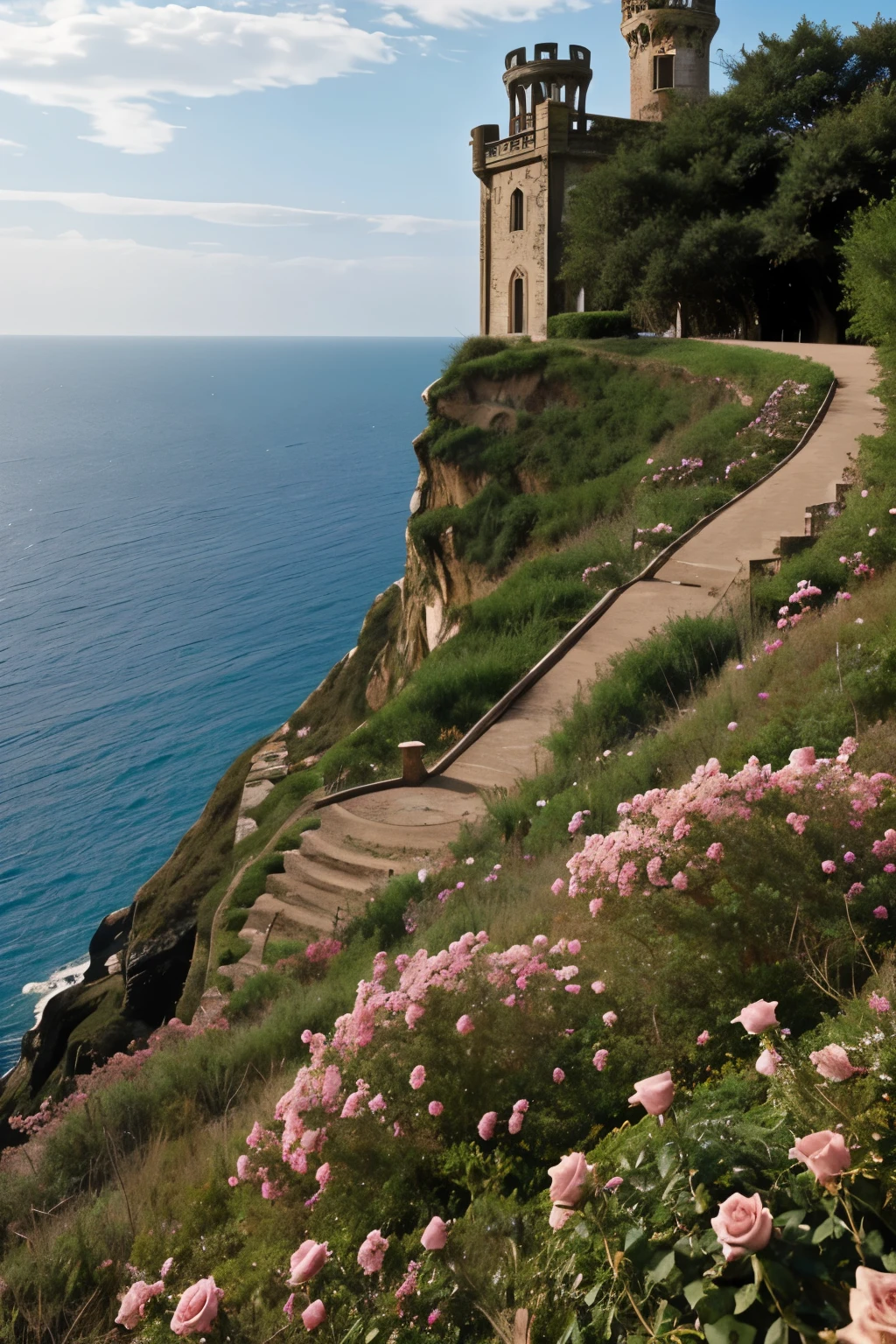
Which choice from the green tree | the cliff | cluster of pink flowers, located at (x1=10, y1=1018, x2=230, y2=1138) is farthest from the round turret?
cluster of pink flowers, located at (x1=10, y1=1018, x2=230, y2=1138)

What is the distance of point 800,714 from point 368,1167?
4.67m

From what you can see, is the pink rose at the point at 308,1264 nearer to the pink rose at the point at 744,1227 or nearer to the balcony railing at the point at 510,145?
the pink rose at the point at 744,1227

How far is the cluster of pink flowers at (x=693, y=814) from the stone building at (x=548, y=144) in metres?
30.1

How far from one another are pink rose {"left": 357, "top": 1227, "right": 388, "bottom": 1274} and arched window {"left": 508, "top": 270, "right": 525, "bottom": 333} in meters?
35.0

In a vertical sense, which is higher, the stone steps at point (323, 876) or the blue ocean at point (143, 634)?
the stone steps at point (323, 876)

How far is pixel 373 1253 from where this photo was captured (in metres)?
3.77

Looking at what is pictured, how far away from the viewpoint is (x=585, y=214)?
31469 mm

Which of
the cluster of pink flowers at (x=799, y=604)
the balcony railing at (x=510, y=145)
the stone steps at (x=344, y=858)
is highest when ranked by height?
the balcony railing at (x=510, y=145)

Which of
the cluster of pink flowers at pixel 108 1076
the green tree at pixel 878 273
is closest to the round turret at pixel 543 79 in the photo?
the green tree at pixel 878 273

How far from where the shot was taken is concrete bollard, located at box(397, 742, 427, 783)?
12156 millimetres

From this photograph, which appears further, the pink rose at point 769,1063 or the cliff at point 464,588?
the cliff at point 464,588

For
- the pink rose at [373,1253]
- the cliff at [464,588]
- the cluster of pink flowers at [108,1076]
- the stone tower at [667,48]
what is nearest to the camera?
the pink rose at [373,1253]

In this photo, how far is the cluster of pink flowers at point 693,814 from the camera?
5160mm

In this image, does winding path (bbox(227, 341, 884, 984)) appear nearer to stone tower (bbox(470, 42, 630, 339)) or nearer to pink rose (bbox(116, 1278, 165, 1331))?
pink rose (bbox(116, 1278, 165, 1331))
